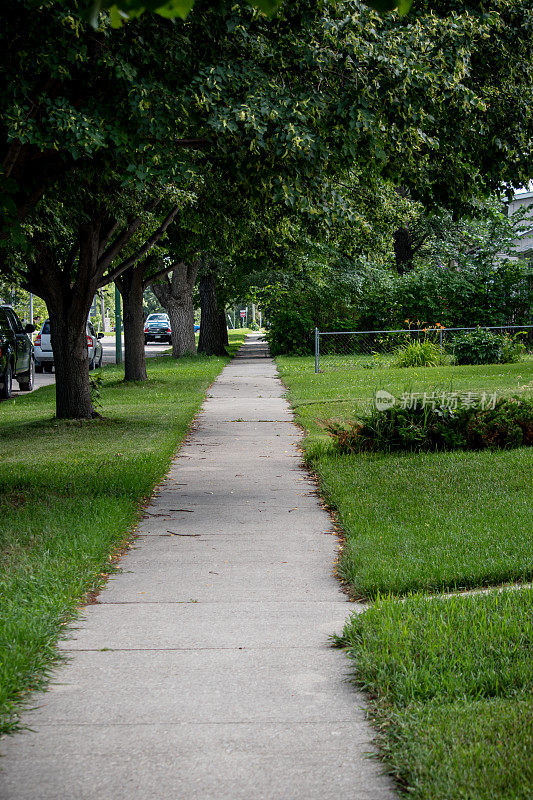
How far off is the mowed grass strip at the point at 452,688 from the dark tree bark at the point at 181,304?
26.4 m

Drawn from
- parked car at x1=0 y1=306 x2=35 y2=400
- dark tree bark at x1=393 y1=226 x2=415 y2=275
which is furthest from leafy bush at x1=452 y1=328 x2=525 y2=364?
dark tree bark at x1=393 y1=226 x2=415 y2=275

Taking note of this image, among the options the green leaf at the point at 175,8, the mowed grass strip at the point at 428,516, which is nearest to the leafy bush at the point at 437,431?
the mowed grass strip at the point at 428,516

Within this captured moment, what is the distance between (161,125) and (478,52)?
4.33 meters

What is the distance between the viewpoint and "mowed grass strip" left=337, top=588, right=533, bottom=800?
3.01 meters

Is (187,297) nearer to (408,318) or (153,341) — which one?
(408,318)

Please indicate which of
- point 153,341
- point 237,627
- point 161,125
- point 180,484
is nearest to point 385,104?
point 161,125

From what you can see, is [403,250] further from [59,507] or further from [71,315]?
[59,507]

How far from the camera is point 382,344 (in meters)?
29.5

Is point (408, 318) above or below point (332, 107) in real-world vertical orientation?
below

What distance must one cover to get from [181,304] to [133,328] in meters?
9.38

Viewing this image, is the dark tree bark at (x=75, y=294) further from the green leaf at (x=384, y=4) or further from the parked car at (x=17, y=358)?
the green leaf at (x=384, y=4)

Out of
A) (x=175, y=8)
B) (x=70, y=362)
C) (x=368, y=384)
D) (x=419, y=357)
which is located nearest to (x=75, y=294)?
(x=70, y=362)

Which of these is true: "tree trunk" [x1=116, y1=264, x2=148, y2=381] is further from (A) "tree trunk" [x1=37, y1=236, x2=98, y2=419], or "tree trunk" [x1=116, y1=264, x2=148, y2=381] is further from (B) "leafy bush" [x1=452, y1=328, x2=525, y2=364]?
(B) "leafy bush" [x1=452, y1=328, x2=525, y2=364]

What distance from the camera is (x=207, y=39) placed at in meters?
7.84
